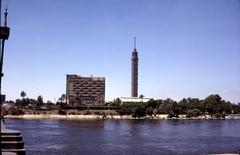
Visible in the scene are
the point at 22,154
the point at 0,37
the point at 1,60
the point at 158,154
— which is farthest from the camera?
the point at 158,154

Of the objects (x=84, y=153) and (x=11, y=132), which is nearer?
(x=11, y=132)

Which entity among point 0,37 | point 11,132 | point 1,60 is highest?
point 0,37

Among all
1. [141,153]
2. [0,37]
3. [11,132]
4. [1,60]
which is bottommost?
[141,153]

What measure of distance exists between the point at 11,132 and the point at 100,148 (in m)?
49.1

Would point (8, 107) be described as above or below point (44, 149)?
above

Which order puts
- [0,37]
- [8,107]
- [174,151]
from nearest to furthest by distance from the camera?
1. [0,37]
2. [8,107]
3. [174,151]

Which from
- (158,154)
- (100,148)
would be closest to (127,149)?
(100,148)

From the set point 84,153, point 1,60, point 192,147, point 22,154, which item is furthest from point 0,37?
point 192,147

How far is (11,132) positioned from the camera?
28609 millimetres

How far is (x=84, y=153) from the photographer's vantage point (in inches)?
2675

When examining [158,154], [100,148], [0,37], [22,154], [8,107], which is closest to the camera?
[0,37]

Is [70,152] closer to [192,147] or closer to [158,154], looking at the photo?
[158,154]

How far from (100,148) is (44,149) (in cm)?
987

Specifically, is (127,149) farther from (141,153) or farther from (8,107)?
(8,107)
